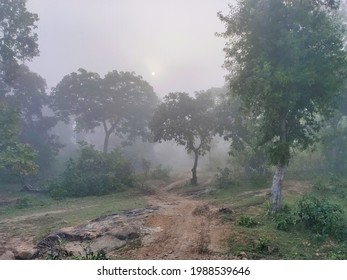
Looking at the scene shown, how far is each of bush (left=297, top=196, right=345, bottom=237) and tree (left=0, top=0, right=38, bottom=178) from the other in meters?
20.0

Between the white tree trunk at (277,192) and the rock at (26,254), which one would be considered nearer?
the rock at (26,254)

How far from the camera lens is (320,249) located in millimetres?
11703

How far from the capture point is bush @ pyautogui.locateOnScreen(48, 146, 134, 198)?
2843 cm

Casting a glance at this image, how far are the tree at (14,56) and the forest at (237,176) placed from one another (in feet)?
0.32

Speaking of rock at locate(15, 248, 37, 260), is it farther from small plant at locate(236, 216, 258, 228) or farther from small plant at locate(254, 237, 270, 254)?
small plant at locate(236, 216, 258, 228)

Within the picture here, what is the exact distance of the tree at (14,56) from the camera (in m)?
25.0

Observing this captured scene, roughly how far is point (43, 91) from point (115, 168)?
24.2 m

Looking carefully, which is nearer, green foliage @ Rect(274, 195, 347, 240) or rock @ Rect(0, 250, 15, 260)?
rock @ Rect(0, 250, 15, 260)

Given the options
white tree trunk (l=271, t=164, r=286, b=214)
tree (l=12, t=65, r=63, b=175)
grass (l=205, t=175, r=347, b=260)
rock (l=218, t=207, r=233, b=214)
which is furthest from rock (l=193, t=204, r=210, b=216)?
tree (l=12, t=65, r=63, b=175)

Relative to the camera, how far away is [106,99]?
151ft

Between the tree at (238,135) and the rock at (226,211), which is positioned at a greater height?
the tree at (238,135)

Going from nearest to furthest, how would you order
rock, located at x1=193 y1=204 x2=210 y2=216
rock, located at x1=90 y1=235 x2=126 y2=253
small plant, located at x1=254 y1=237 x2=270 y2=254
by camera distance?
small plant, located at x1=254 y1=237 x2=270 y2=254 < rock, located at x1=90 y1=235 x2=126 y2=253 < rock, located at x1=193 y1=204 x2=210 y2=216

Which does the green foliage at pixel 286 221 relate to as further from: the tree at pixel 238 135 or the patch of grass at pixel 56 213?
the tree at pixel 238 135

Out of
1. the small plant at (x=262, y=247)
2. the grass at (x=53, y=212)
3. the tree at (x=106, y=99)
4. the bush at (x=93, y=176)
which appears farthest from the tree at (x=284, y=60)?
the tree at (x=106, y=99)
